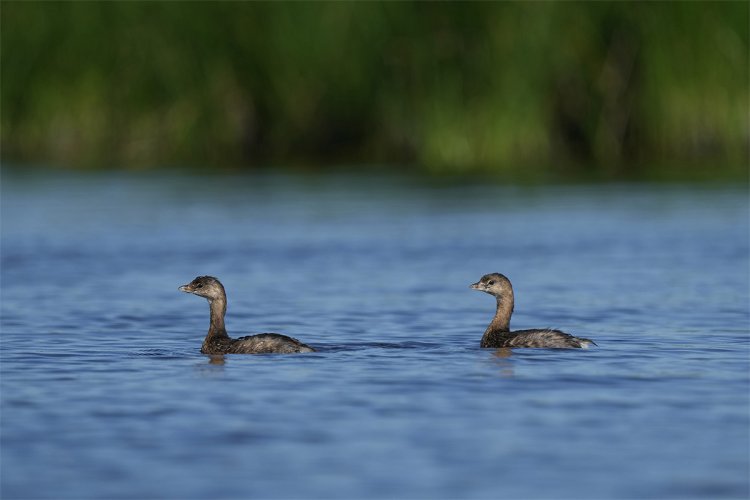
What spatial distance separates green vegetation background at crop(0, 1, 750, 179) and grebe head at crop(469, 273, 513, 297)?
17.3m

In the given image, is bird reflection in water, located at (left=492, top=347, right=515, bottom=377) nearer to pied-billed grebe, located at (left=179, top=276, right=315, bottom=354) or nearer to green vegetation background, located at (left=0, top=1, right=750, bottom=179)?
pied-billed grebe, located at (left=179, top=276, right=315, bottom=354)

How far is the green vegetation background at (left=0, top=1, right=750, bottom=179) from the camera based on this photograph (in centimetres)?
3294

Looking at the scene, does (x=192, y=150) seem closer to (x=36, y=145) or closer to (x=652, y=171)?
(x=36, y=145)

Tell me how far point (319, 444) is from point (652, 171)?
84.3ft

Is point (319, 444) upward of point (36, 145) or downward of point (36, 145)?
downward

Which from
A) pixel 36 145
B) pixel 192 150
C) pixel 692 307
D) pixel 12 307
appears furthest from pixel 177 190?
pixel 692 307

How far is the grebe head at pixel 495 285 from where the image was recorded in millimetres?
15789

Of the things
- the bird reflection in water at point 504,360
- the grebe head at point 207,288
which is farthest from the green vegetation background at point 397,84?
the bird reflection in water at point 504,360

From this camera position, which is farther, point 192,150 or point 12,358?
point 192,150

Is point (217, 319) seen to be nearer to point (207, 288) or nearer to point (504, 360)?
point (207, 288)

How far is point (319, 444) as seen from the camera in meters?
10.6

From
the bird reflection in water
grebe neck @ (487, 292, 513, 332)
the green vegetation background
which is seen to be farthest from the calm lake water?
the green vegetation background

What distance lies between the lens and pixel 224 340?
14852 mm

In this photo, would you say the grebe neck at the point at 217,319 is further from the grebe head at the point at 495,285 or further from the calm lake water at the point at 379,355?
the grebe head at the point at 495,285
